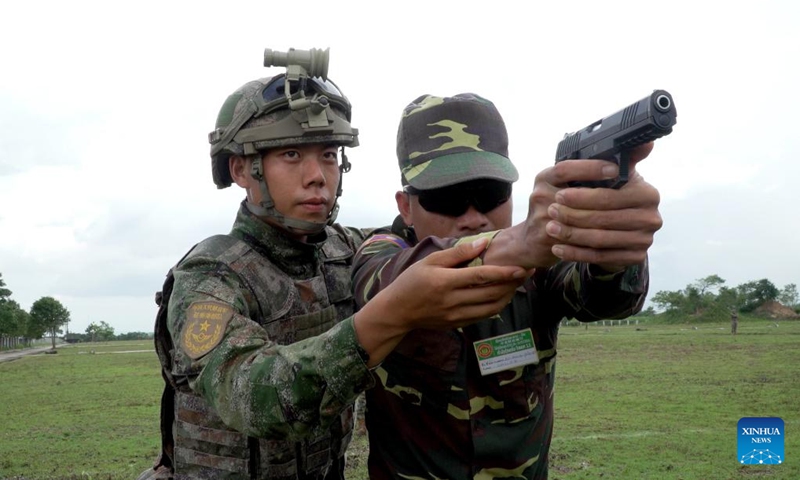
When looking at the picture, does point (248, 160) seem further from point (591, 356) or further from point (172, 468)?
point (591, 356)

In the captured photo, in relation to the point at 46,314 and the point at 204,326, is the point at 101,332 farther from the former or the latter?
the point at 204,326

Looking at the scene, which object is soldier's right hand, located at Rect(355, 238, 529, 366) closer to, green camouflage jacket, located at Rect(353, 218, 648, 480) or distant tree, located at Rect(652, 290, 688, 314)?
green camouflage jacket, located at Rect(353, 218, 648, 480)

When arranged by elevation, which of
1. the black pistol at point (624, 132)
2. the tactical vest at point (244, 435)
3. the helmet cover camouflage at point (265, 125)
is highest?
the helmet cover camouflage at point (265, 125)

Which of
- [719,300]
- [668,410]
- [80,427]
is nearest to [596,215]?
[668,410]

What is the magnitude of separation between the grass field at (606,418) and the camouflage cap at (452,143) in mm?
6388

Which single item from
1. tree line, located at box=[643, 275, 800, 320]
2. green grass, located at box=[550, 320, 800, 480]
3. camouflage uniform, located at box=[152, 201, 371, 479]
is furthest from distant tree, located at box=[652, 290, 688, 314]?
camouflage uniform, located at box=[152, 201, 371, 479]

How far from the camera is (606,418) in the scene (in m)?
11.9

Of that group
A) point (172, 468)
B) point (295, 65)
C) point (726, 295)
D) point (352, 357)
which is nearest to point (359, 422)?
point (172, 468)

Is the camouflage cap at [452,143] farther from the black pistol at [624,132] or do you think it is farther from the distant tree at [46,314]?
the distant tree at [46,314]

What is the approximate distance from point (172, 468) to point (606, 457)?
23.4ft

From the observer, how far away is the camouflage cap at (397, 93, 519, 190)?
287cm

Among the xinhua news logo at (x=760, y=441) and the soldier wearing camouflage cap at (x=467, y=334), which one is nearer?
the soldier wearing camouflage cap at (x=467, y=334)

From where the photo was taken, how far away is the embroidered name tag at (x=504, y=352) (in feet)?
8.95

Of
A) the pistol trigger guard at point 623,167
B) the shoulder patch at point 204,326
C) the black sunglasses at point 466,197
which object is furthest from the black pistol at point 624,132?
the shoulder patch at point 204,326
